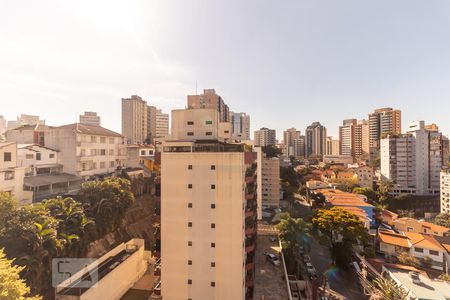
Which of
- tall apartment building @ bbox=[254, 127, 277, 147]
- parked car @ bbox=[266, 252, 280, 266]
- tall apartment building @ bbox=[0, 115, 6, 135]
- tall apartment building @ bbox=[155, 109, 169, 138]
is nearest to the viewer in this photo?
parked car @ bbox=[266, 252, 280, 266]

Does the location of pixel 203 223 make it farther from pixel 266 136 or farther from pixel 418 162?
pixel 266 136

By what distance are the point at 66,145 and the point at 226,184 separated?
39.1 meters

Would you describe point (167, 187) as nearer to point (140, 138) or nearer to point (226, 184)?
point (226, 184)

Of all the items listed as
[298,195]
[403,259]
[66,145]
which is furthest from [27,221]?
[298,195]

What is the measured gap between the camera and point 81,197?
116ft

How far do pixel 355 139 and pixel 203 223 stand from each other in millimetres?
184321

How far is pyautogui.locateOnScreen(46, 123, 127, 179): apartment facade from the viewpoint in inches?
1903

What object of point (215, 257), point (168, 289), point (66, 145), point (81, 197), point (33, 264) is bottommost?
point (168, 289)

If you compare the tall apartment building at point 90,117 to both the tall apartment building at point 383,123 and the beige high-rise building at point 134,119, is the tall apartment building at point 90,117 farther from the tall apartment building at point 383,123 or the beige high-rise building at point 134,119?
the tall apartment building at point 383,123

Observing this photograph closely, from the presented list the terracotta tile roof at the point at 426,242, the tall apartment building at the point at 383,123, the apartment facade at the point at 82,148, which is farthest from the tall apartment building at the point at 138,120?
the tall apartment building at the point at 383,123

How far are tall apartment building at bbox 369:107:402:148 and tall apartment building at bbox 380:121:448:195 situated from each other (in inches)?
1627

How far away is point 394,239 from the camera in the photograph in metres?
50.3

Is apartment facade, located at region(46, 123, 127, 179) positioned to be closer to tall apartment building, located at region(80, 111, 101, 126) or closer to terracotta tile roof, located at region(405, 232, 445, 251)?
terracotta tile roof, located at region(405, 232, 445, 251)
